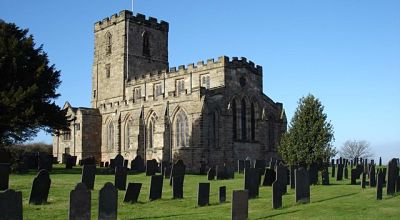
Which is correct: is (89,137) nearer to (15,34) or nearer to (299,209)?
(15,34)

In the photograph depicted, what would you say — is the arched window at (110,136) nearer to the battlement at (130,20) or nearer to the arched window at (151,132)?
the arched window at (151,132)

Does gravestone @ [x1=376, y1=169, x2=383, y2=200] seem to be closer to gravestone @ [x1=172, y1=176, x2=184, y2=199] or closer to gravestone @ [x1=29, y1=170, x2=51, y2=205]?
gravestone @ [x1=172, y1=176, x2=184, y2=199]

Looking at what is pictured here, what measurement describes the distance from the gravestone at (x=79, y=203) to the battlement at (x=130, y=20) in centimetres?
4304

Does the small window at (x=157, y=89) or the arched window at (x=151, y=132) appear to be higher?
the small window at (x=157, y=89)

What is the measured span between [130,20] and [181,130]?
709 inches

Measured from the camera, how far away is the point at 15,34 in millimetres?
32188

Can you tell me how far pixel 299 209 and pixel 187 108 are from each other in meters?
25.3

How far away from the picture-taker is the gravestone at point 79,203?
10992 mm

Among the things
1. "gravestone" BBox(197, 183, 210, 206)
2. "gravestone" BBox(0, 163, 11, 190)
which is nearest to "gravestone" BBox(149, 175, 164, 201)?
"gravestone" BBox(197, 183, 210, 206)

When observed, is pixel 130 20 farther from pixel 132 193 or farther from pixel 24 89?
pixel 132 193

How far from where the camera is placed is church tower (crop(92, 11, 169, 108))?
52500 millimetres

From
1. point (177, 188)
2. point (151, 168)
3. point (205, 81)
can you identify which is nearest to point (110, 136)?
point (205, 81)

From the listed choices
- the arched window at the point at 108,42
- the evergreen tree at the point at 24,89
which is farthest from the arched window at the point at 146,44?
the evergreen tree at the point at 24,89

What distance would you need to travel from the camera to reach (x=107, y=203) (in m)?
11.7
